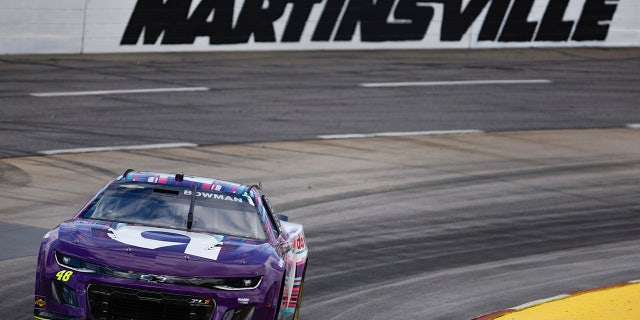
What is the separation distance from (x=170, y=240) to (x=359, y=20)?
22385mm

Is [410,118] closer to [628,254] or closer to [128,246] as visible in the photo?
[628,254]

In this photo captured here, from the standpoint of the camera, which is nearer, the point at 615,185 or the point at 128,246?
the point at 128,246

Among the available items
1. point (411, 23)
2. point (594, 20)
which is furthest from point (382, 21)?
point (594, 20)

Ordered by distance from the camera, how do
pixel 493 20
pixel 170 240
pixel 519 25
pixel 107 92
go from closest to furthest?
pixel 170 240 → pixel 107 92 → pixel 493 20 → pixel 519 25

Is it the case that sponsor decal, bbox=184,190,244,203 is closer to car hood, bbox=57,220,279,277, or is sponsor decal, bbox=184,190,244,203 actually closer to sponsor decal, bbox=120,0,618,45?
car hood, bbox=57,220,279,277

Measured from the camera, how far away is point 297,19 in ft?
101

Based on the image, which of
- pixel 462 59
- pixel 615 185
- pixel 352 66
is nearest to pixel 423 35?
pixel 462 59

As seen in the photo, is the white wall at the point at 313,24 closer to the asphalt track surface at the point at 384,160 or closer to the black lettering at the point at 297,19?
the black lettering at the point at 297,19

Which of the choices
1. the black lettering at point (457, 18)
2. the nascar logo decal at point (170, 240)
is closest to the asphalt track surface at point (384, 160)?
the black lettering at point (457, 18)

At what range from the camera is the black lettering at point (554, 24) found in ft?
109

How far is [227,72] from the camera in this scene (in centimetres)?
2769

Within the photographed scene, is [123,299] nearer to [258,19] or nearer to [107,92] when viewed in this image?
[107,92]

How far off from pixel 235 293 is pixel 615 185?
1273cm

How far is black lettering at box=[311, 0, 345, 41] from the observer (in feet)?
102
